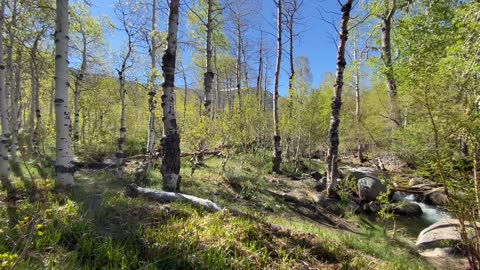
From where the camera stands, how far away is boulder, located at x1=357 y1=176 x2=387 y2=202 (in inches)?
410

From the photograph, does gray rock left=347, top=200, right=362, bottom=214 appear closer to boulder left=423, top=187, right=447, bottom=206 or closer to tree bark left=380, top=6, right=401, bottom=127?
boulder left=423, top=187, right=447, bottom=206

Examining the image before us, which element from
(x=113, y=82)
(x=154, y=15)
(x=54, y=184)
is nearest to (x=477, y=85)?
(x=54, y=184)

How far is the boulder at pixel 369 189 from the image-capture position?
10406 millimetres

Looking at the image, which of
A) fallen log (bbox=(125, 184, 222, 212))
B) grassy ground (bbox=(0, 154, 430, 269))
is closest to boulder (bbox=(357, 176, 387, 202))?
grassy ground (bbox=(0, 154, 430, 269))

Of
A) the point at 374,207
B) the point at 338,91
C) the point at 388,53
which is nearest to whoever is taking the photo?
the point at 338,91

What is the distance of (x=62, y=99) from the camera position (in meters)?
5.05

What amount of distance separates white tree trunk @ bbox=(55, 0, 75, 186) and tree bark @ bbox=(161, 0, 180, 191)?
6.17 feet

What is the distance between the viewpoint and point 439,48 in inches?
293

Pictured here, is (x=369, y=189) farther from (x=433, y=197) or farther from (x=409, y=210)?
(x=433, y=197)

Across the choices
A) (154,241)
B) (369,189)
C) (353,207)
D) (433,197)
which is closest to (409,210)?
(369,189)

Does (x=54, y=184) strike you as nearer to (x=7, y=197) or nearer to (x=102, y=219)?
(x=7, y=197)

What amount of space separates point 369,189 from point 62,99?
1027cm

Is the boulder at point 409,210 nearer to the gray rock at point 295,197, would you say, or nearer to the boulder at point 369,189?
the boulder at point 369,189

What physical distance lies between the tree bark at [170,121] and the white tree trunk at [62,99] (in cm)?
188
